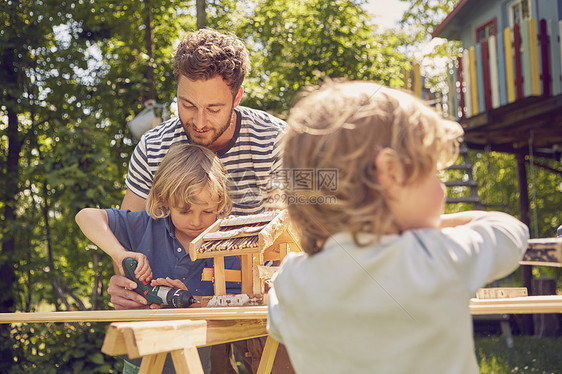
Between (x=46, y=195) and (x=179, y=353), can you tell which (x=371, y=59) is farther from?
(x=179, y=353)

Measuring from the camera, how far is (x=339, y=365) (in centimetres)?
123

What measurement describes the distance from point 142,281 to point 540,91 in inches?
274

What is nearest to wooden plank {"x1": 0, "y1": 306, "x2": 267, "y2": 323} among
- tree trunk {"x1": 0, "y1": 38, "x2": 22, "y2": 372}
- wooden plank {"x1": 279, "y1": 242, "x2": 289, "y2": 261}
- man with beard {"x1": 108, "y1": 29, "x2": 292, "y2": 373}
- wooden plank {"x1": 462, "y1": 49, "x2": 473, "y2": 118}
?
wooden plank {"x1": 279, "y1": 242, "x2": 289, "y2": 261}

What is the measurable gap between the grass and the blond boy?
18.1 feet

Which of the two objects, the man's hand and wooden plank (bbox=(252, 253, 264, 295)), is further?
the man's hand

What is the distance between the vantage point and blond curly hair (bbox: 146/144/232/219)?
8.11 ft

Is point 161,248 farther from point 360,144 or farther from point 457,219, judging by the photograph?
point 360,144

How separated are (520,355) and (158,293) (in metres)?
6.15

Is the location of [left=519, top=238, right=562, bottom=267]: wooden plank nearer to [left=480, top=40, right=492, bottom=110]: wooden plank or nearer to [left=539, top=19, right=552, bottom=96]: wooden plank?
[left=539, top=19, right=552, bottom=96]: wooden plank

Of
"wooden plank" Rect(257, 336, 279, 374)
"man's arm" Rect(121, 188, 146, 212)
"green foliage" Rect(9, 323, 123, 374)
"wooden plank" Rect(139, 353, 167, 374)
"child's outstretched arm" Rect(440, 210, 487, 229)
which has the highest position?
"man's arm" Rect(121, 188, 146, 212)

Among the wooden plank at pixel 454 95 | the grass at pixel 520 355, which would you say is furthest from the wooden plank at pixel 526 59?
the grass at pixel 520 355

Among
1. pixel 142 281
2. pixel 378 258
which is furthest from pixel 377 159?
pixel 142 281

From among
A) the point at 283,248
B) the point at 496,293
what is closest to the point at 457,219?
the point at 496,293

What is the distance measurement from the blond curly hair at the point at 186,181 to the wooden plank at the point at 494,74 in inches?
269
